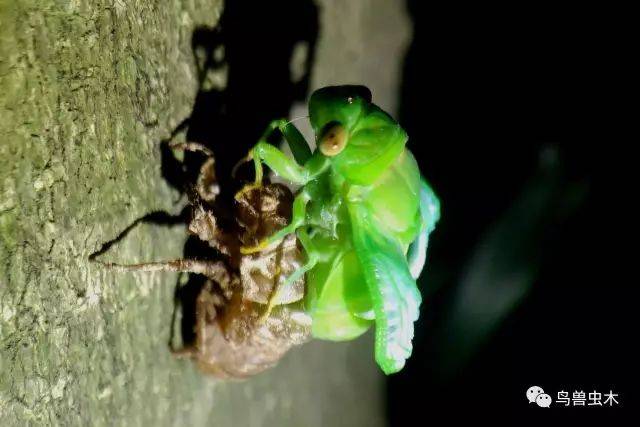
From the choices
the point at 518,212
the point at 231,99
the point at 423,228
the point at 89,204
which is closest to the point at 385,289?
the point at 423,228

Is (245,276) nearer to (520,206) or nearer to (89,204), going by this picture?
(89,204)

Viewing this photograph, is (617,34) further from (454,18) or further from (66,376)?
(66,376)

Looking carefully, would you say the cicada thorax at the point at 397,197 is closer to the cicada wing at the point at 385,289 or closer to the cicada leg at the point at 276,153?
the cicada wing at the point at 385,289

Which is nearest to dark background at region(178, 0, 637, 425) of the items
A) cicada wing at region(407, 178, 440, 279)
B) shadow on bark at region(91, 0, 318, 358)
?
shadow on bark at region(91, 0, 318, 358)

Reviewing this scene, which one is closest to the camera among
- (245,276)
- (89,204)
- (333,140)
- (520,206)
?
(89,204)

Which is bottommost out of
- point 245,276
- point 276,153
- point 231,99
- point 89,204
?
point 245,276

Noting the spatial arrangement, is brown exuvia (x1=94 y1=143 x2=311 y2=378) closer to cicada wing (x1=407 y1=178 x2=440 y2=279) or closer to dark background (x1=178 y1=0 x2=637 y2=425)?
cicada wing (x1=407 y1=178 x2=440 y2=279)
